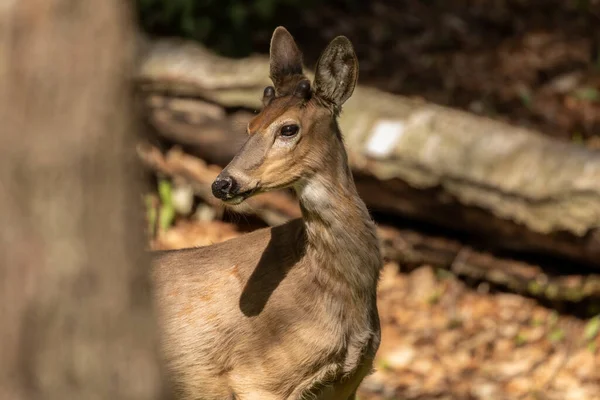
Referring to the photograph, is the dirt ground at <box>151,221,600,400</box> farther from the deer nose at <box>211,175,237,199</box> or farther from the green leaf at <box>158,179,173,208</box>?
the deer nose at <box>211,175,237,199</box>

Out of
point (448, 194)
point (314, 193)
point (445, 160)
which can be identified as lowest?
point (448, 194)

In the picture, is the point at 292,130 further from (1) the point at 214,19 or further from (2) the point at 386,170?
(1) the point at 214,19

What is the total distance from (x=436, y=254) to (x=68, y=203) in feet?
19.2

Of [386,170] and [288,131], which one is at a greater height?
[288,131]

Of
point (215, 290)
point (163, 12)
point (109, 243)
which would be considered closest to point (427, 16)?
point (163, 12)

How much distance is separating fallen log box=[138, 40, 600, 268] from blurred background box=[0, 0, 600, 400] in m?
0.01

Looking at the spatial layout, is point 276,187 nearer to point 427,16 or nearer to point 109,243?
point 109,243

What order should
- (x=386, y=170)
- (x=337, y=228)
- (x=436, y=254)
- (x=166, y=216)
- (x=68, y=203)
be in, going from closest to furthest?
(x=68, y=203) < (x=337, y=228) < (x=386, y=170) < (x=436, y=254) < (x=166, y=216)

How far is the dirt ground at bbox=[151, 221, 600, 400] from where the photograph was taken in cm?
704

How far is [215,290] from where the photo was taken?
16.5ft

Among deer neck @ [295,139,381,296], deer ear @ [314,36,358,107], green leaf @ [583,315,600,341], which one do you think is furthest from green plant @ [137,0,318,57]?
deer neck @ [295,139,381,296]

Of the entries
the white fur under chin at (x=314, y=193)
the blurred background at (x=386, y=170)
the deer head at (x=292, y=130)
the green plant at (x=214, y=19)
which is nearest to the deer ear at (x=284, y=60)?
the deer head at (x=292, y=130)

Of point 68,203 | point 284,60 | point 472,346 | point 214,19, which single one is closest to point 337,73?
point 284,60

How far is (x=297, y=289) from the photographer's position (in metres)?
4.91
